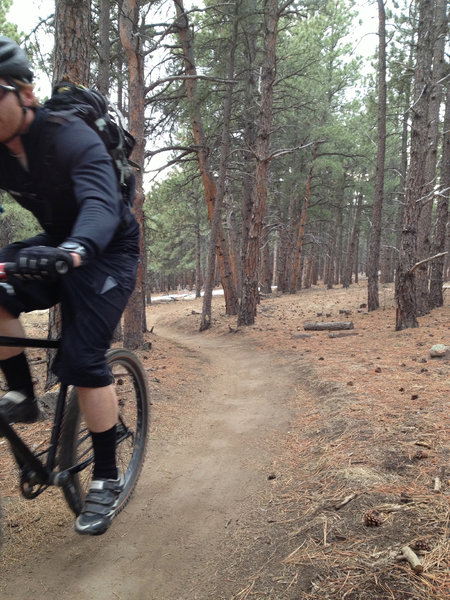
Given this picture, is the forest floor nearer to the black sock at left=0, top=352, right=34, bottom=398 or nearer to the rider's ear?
the black sock at left=0, top=352, right=34, bottom=398

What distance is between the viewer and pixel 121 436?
9.02ft

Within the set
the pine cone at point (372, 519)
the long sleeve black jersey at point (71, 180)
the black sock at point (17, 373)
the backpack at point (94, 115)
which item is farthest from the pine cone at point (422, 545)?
the backpack at point (94, 115)

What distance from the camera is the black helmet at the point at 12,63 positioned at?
1.78 meters

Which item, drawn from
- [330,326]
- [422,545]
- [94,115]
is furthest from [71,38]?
[330,326]

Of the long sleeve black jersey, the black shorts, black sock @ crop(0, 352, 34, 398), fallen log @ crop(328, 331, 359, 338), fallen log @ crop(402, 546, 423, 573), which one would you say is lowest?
fallen log @ crop(328, 331, 359, 338)

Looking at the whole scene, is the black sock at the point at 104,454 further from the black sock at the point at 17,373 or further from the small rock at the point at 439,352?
the small rock at the point at 439,352

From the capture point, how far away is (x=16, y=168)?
2.04 metres

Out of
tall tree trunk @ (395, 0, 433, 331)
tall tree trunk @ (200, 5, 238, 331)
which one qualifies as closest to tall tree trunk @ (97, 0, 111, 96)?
tall tree trunk @ (200, 5, 238, 331)

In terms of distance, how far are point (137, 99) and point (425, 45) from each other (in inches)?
245

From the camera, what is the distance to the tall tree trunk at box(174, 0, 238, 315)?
38.3 ft

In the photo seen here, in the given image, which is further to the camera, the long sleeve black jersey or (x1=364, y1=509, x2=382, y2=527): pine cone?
(x1=364, y1=509, x2=382, y2=527): pine cone

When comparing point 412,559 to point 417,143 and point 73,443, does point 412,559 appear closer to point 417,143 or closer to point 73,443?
point 73,443

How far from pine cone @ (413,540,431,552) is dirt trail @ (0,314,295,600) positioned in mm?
935

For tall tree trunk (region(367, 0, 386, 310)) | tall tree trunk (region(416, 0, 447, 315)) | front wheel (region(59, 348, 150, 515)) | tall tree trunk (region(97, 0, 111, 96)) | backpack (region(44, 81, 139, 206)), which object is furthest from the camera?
tall tree trunk (region(367, 0, 386, 310))
